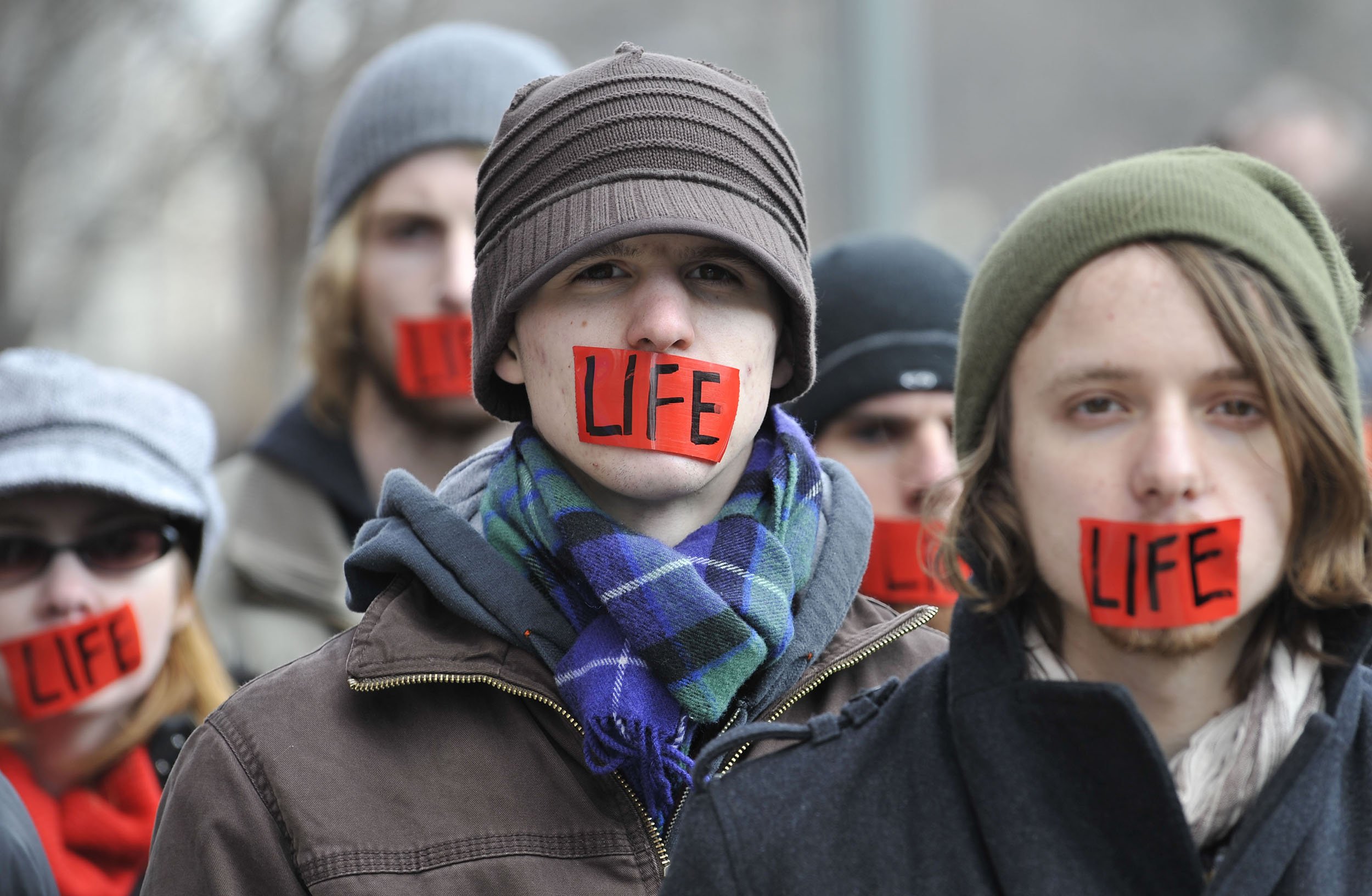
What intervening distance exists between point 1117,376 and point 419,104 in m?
2.74

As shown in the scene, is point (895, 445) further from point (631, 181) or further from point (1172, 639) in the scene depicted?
point (1172, 639)

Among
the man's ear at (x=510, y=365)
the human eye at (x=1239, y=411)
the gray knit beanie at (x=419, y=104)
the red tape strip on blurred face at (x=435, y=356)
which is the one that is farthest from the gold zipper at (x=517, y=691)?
the gray knit beanie at (x=419, y=104)

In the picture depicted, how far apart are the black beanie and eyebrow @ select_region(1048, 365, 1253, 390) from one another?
5.32ft

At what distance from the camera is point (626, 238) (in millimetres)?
2447

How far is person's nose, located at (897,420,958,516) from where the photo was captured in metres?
3.36

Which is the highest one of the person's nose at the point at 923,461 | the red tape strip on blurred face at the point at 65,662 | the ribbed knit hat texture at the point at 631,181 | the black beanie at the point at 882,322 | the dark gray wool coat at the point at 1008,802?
the ribbed knit hat texture at the point at 631,181

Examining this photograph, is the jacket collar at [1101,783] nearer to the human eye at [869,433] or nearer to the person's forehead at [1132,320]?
the person's forehead at [1132,320]

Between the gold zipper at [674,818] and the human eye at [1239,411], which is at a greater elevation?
the human eye at [1239,411]

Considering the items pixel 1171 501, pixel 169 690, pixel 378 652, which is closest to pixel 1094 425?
pixel 1171 501

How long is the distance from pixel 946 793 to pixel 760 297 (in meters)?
0.91

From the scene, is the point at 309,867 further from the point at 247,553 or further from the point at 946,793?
the point at 247,553

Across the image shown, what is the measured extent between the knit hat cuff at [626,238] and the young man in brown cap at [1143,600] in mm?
545

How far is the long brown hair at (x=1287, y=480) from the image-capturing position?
1.84 metres

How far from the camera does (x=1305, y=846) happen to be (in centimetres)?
181
